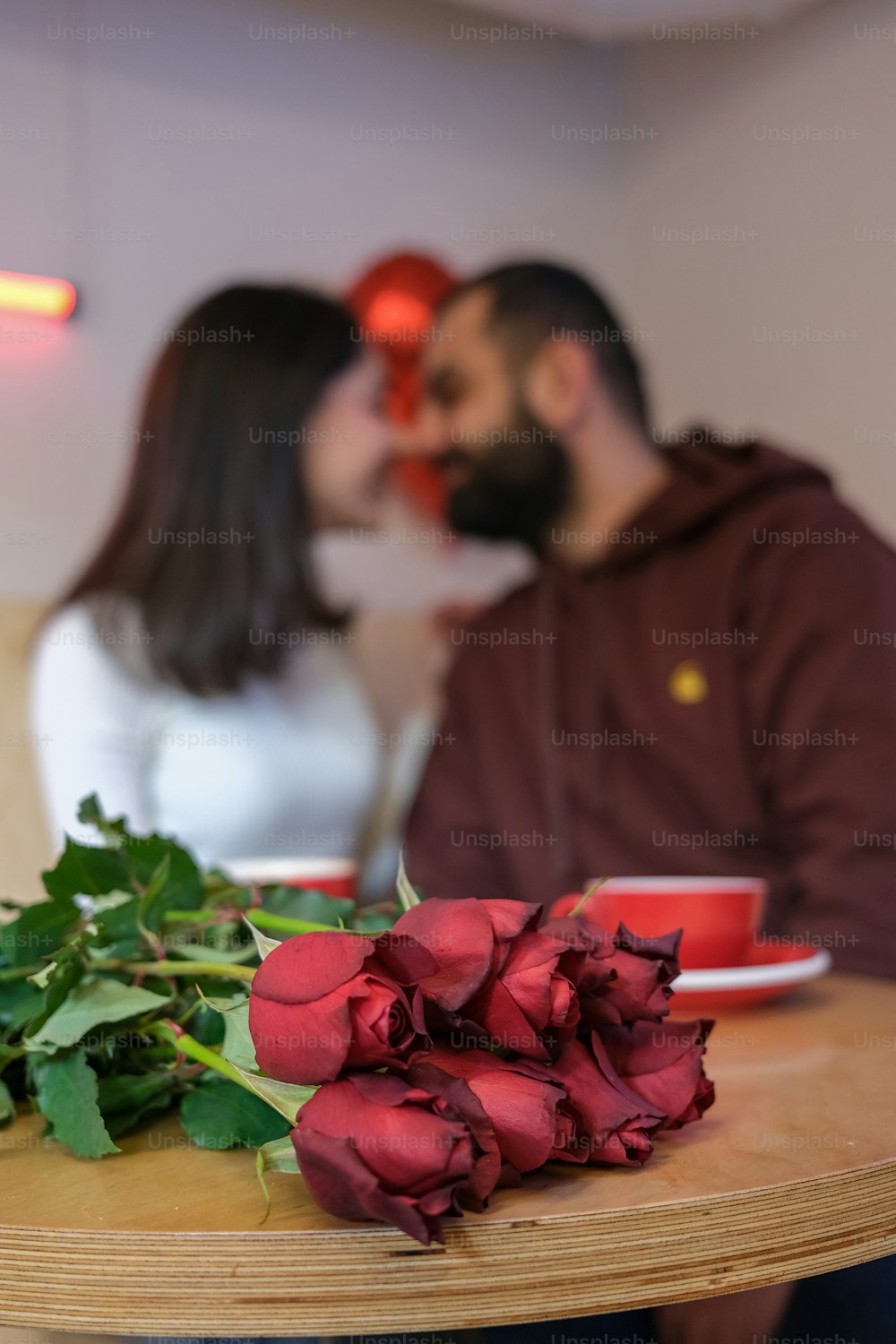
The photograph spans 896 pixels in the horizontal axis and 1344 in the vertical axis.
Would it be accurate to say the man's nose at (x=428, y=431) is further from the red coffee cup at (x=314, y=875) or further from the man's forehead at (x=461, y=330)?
the red coffee cup at (x=314, y=875)

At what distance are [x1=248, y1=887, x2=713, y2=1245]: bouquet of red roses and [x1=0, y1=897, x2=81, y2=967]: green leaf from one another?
0.63ft

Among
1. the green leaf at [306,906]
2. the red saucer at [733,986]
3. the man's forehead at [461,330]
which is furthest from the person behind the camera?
the man's forehead at [461,330]

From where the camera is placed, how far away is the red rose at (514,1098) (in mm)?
346

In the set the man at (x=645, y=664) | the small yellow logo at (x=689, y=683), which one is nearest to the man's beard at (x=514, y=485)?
the man at (x=645, y=664)

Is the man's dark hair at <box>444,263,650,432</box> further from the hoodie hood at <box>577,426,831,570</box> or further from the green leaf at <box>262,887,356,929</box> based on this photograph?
the green leaf at <box>262,887,356,929</box>

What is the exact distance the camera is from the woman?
1.72 meters

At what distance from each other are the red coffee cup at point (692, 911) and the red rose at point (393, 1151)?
372mm

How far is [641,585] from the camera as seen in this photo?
67.7 inches

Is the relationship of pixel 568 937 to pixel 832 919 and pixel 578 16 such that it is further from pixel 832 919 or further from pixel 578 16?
pixel 578 16

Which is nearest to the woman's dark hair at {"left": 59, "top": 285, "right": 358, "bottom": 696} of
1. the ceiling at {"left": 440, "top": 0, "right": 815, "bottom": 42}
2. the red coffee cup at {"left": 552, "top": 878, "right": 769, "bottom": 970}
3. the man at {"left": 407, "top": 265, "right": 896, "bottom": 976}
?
the man at {"left": 407, "top": 265, "right": 896, "bottom": 976}

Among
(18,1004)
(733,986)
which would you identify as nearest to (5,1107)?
(18,1004)

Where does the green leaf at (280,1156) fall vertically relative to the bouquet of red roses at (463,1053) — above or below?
below

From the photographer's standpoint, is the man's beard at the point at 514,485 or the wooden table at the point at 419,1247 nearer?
the wooden table at the point at 419,1247

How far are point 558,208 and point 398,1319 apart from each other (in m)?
2.57
